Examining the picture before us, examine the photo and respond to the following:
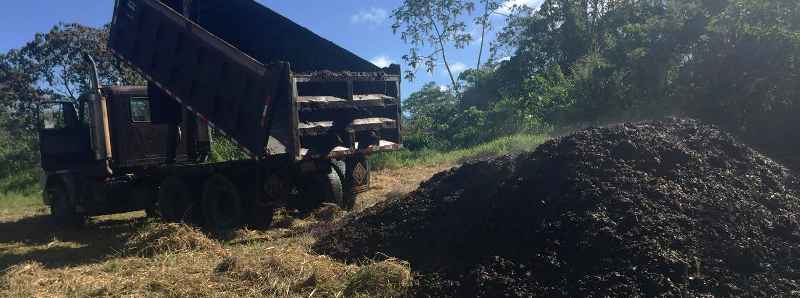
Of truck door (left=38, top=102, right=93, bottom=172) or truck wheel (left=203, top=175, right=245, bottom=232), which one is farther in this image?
truck door (left=38, top=102, right=93, bottom=172)

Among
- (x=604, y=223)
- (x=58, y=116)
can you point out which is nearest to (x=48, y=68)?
(x=58, y=116)

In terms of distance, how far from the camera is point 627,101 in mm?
15461

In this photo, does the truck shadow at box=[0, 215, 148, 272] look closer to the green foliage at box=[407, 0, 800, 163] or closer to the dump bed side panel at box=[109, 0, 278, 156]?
the dump bed side panel at box=[109, 0, 278, 156]

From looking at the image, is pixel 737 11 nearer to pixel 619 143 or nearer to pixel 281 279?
pixel 619 143

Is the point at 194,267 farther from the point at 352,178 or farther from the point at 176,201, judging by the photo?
the point at 176,201

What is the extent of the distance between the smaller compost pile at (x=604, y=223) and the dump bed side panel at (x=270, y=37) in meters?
2.55

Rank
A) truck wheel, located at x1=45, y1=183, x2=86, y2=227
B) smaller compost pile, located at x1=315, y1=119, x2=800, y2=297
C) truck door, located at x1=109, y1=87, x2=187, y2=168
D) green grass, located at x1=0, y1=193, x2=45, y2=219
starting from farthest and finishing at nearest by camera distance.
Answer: green grass, located at x1=0, y1=193, x2=45, y2=219 < truck wheel, located at x1=45, y1=183, x2=86, y2=227 < truck door, located at x1=109, y1=87, x2=187, y2=168 < smaller compost pile, located at x1=315, y1=119, x2=800, y2=297

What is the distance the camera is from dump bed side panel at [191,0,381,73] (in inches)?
329

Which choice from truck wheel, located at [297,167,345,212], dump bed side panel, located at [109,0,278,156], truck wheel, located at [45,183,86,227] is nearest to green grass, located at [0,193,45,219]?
truck wheel, located at [45,183,86,227]

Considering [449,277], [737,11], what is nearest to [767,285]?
[449,277]

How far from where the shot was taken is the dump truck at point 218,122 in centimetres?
722

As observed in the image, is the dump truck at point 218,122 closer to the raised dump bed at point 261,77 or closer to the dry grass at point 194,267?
the raised dump bed at point 261,77

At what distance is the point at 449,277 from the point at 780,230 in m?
2.86

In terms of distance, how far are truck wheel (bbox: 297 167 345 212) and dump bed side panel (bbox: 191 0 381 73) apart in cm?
157
